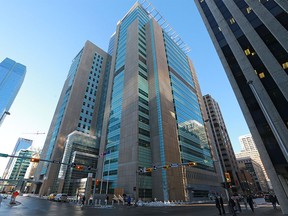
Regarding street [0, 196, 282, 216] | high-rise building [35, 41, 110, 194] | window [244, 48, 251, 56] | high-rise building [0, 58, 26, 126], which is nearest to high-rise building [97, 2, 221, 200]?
street [0, 196, 282, 216]

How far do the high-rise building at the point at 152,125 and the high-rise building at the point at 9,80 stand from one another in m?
136

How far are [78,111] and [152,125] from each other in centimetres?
4611

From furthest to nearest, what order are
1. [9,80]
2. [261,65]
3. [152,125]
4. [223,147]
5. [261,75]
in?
[9,80], [223,147], [152,125], [261,65], [261,75]

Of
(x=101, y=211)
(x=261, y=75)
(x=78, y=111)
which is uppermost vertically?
(x=78, y=111)

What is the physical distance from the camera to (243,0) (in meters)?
33.0

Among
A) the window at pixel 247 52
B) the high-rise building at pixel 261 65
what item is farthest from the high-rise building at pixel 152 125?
the window at pixel 247 52

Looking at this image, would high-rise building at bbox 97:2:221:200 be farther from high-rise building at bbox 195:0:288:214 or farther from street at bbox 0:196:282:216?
high-rise building at bbox 195:0:288:214

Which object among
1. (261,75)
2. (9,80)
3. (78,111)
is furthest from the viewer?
(9,80)

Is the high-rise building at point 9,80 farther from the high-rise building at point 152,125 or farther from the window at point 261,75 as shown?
the window at point 261,75

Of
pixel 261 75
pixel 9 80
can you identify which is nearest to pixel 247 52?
pixel 261 75

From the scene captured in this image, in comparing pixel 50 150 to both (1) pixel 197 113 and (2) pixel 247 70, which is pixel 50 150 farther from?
(2) pixel 247 70

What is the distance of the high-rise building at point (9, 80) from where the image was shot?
158250 millimetres

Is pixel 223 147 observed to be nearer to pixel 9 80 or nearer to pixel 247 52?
pixel 247 52

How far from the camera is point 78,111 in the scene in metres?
85.5
